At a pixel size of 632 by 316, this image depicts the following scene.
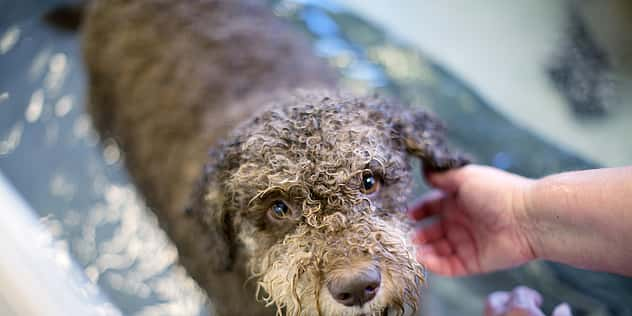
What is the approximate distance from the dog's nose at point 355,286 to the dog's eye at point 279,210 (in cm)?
29

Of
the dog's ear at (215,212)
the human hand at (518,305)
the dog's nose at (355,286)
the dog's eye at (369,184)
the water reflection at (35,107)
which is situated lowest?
the water reflection at (35,107)

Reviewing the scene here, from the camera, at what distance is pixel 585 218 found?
133 cm

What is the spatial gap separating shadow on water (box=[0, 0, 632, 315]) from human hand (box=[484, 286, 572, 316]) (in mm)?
233

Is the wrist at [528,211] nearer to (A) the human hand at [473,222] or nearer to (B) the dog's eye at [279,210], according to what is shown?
(A) the human hand at [473,222]

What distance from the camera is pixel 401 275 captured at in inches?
48.7

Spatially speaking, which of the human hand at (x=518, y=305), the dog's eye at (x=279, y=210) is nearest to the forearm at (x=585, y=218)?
the human hand at (x=518, y=305)

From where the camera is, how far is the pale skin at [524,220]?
50.8 inches

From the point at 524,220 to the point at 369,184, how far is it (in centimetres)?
56

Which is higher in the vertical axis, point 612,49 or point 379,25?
point 612,49

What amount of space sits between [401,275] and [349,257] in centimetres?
16

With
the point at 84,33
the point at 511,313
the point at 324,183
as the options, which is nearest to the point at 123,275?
the point at 84,33

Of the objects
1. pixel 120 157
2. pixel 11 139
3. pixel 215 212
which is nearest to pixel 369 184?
pixel 215 212

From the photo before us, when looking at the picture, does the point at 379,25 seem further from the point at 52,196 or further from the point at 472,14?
the point at 52,196

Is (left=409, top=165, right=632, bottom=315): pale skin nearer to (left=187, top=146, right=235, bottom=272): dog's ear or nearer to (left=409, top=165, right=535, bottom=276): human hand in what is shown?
(left=409, top=165, right=535, bottom=276): human hand
